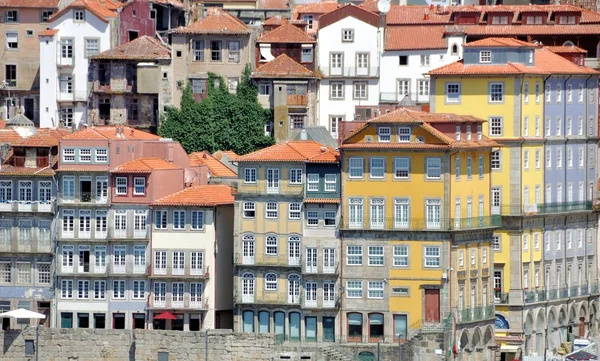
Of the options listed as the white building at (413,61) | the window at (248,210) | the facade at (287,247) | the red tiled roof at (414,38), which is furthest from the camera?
the red tiled roof at (414,38)

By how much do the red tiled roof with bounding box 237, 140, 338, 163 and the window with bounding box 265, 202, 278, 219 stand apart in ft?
7.31

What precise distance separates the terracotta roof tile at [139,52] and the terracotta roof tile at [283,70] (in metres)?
5.75

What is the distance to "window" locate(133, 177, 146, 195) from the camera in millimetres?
153500

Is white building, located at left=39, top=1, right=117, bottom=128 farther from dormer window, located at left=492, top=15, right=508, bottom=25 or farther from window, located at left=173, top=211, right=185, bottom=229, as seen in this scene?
window, located at left=173, top=211, right=185, bottom=229

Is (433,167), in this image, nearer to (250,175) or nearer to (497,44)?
(250,175)

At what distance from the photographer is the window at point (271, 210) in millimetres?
150500

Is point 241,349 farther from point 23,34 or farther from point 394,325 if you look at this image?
point 23,34

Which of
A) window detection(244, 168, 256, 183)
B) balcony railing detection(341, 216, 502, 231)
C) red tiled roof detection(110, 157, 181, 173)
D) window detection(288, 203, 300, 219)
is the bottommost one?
balcony railing detection(341, 216, 502, 231)

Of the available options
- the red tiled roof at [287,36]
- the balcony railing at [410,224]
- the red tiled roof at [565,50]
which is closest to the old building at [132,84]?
the red tiled roof at [287,36]

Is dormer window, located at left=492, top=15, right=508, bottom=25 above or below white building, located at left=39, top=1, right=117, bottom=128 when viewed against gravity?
above

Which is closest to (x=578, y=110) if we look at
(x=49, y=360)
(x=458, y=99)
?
(x=458, y=99)

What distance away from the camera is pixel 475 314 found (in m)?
150

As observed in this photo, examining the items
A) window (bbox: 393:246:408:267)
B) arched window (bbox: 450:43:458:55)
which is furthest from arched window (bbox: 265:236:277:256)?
arched window (bbox: 450:43:458:55)

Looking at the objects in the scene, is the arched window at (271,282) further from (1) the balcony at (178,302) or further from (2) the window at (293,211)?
(1) the balcony at (178,302)
